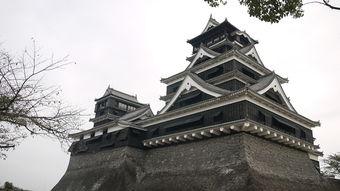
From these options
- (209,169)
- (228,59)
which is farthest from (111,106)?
(209,169)

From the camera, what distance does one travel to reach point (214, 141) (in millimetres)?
16578

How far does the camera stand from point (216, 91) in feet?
58.3

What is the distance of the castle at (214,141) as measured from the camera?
15141 mm

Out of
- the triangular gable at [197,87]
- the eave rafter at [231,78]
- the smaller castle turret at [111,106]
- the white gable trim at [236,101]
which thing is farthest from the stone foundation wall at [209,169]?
the smaller castle turret at [111,106]

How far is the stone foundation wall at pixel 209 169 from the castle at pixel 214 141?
0.06 metres

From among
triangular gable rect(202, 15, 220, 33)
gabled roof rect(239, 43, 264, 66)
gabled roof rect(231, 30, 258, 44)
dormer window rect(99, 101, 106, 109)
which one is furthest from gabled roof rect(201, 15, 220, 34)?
dormer window rect(99, 101, 106, 109)

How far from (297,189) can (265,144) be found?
296 centimetres

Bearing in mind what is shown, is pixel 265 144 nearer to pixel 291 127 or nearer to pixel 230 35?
pixel 291 127

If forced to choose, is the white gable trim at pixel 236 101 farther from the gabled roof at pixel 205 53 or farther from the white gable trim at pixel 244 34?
the white gable trim at pixel 244 34

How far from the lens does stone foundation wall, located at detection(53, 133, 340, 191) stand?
46.9ft

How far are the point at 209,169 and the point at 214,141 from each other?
1843 millimetres

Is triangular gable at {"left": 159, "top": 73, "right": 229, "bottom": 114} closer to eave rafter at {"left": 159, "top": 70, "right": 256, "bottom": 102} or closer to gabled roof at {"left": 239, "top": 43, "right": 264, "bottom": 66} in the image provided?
eave rafter at {"left": 159, "top": 70, "right": 256, "bottom": 102}

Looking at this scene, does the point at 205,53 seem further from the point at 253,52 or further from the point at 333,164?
the point at 333,164

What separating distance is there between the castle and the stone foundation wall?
0.20 feet
